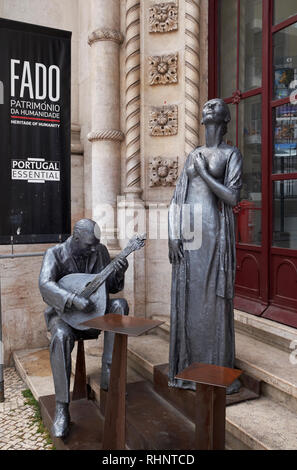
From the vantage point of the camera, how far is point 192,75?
4.16 m

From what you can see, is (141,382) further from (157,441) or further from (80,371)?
(157,441)

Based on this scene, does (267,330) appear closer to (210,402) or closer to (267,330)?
(267,330)

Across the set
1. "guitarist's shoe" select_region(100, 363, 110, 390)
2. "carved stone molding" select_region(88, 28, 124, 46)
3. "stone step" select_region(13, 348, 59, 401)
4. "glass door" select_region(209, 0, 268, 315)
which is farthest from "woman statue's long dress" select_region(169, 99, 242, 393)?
"carved stone molding" select_region(88, 28, 124, 46)

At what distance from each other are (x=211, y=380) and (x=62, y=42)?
11.0 feet

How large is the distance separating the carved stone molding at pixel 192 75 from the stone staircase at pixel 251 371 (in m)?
1.79

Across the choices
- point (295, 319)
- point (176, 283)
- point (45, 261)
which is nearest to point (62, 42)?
point (45, 261)

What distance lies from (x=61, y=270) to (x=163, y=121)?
6.54 feet

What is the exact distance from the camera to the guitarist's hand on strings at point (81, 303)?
2711 millimetres

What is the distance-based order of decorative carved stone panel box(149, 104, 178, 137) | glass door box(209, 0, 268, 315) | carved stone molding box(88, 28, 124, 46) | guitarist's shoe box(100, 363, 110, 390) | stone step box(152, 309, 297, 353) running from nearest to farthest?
guitarist's shoe box(100, 363, 110, 390) < stone step box(152, 309, 297, 353) < glass door box(209, 0, 268, 315) < decorative carved stone panel box(149, 104, 178, 137) < carved stone molding box(88, 28, 124, 46)

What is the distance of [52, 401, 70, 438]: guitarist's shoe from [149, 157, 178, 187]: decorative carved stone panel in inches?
91.8

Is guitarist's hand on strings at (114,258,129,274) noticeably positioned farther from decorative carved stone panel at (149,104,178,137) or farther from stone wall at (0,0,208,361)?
decorative carved stone panel at (149,104,178,137)

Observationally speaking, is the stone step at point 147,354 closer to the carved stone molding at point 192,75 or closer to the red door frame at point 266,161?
the red door frame at point 266,161

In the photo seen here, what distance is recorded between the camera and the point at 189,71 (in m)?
4.15

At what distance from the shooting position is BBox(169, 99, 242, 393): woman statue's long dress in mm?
2789
